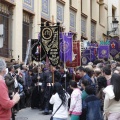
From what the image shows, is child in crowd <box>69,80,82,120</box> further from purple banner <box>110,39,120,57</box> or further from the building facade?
purple banner <box>110,39,120,57</box>

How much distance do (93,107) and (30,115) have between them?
5.24 meters

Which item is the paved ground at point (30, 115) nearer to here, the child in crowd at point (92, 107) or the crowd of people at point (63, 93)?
the crowd of people at point (63, 93)

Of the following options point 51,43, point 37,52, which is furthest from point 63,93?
point 37,52

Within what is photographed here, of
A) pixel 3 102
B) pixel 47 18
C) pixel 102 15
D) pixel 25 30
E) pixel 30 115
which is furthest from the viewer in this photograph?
pixel 102 15

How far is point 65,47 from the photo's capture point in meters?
17.0

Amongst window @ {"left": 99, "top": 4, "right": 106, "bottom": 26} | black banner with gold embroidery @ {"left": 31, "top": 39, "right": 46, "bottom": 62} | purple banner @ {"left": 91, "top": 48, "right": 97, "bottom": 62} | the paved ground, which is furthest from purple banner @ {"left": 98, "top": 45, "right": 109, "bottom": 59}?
window @ {"left": 99, "top": 4, "right": 106, "bottom": 26}

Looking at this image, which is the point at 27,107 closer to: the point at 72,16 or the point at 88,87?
the point at 88,87

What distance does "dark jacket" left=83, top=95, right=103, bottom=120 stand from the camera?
880cm

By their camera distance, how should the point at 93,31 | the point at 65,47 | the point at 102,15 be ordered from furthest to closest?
the point at 102,15 → the point at 93,31 → the point at 65,47

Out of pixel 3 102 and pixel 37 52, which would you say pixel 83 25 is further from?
pixel 3 102

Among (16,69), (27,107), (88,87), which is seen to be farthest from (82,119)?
(27,107)

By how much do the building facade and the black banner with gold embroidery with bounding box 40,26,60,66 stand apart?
2206 millimetres

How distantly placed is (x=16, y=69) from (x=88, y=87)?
5841 millimetres

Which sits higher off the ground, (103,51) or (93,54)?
(103,51)
